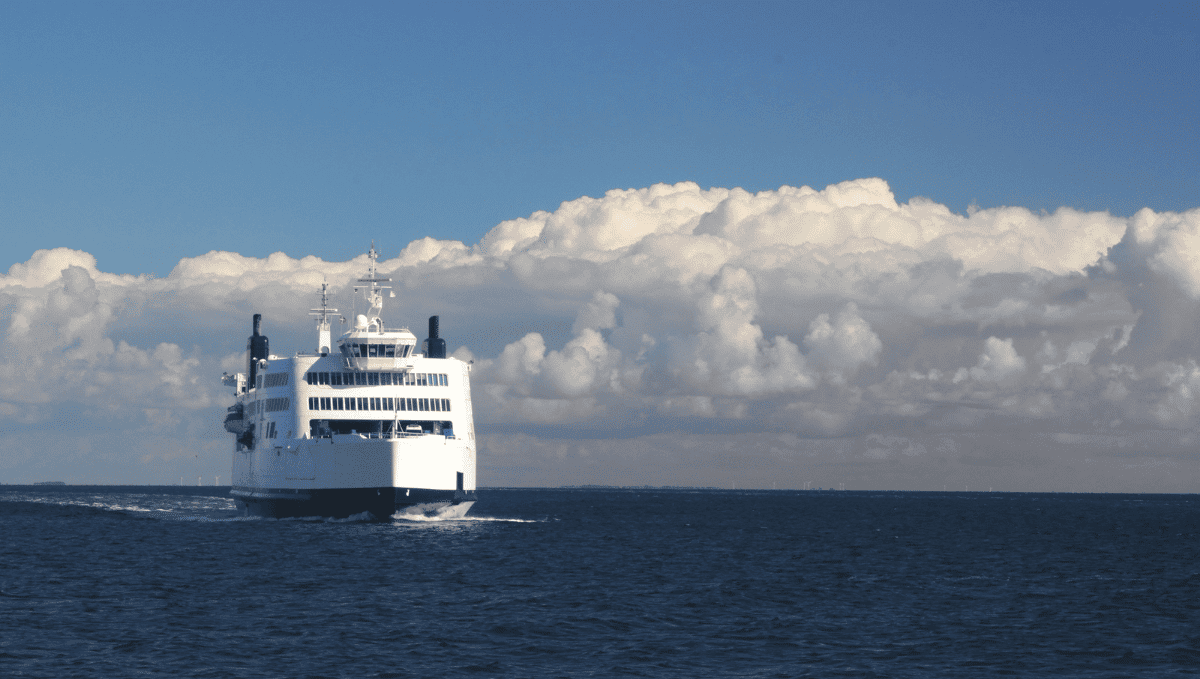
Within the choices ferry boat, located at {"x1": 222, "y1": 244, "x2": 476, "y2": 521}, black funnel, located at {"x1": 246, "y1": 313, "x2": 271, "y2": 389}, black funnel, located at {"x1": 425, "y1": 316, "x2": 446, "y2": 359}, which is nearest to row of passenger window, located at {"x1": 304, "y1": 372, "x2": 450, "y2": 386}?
ferry boat, located at {"x1": 222, "y1": 244, "x2": 476, "y2": 521}

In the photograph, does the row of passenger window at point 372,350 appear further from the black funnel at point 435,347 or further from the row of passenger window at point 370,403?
the black funnel at point 435,347

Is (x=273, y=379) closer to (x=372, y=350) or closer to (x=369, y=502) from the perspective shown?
(x=372, y=350)

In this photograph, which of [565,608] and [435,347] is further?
[435,347]

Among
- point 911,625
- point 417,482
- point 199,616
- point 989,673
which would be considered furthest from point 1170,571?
point 199,616

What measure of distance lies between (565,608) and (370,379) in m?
36.8

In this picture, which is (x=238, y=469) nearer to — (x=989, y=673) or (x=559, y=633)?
(x=559, y=633)

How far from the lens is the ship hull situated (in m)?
67.7

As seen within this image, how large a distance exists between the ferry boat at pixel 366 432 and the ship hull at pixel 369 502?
0.06m

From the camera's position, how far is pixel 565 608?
1565 inches

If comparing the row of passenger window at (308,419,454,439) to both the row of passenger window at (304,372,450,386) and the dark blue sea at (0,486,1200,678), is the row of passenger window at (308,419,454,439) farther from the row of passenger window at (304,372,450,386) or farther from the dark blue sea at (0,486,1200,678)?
the dark blue sea at (0,486,1200,678)

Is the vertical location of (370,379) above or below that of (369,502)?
above

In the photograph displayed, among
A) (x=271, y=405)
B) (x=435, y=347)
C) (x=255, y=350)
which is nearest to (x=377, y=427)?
(x=271, y=405)

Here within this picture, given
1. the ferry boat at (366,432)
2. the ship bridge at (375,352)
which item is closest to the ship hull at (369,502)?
the ferry boat at (366,432)

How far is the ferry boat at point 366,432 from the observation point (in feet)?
223
